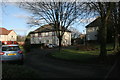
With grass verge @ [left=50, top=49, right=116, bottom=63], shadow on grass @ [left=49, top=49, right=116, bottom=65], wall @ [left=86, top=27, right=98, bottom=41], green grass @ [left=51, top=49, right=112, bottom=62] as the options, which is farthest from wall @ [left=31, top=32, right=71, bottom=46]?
shadow on grass @ [left=49, top=49, right=116, bottom=65]

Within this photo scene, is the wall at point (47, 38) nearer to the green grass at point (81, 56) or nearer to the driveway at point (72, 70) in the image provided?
the green grass at point (81, 56)

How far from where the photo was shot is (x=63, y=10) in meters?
19.9

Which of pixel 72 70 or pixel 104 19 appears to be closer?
pixel 72 70

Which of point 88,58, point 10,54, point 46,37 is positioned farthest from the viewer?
point 46,37

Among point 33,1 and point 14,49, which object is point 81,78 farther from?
point 33,1

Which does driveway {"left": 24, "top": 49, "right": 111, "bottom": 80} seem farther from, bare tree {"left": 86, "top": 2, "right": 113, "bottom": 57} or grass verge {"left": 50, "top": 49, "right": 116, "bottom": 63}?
bare tree {"left": 86, "top": 2, "right": 113, "bottom": 57}

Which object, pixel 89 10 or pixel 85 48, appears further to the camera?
pixel 85 48

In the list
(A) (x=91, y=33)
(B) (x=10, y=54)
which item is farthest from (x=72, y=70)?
(A) (x=91, y=33)

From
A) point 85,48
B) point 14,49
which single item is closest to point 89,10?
point 14,49

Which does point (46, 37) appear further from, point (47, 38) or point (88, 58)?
point (88, 58)

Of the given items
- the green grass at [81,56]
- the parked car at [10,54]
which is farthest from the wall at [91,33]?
the parked car at [10,54]

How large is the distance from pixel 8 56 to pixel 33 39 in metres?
53.0

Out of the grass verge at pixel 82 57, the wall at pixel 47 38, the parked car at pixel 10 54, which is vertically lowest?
the grass verge at pixel 82 57

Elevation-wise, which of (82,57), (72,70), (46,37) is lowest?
(72,70)
